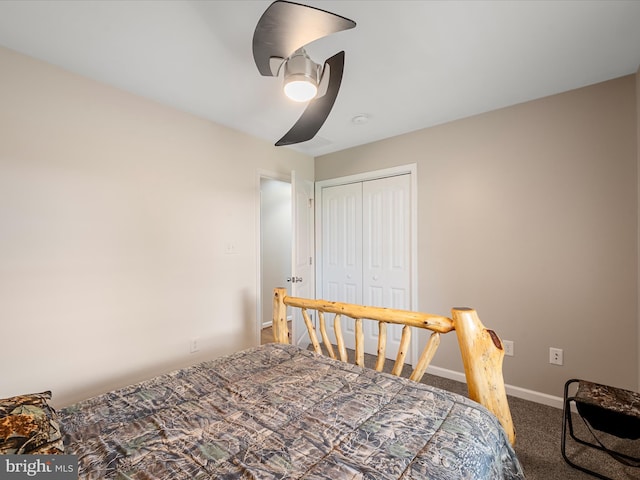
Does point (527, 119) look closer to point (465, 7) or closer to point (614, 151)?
point (614, 151)

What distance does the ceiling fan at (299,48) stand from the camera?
1083 millimetres

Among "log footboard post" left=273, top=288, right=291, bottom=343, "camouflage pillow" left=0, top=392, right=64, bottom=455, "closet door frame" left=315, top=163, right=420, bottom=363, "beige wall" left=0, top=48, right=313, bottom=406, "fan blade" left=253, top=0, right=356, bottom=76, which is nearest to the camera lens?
"camouflage pillow" left=0, top=392, right=64, bottom=455

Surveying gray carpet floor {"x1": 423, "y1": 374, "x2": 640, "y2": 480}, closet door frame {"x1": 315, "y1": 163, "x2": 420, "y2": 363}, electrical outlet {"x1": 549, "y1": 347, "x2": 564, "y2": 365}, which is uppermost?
closet door frame {"x1": 315, "y1": 163, "x2": 420, "y2": 363}

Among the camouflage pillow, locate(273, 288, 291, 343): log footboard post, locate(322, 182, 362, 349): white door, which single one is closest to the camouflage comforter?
the camouflage pillow

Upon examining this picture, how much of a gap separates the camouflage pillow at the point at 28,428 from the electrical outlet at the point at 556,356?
2946 mm

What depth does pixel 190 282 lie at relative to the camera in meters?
2.56

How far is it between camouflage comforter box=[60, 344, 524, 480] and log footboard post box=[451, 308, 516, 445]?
4.5 inches

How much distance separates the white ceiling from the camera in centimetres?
146

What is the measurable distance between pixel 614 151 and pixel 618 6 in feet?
3.34

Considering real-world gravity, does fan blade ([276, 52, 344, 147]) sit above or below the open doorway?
above

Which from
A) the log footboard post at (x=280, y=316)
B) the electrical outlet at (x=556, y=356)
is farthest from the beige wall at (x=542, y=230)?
the log footboard post at (x=280, y=316)

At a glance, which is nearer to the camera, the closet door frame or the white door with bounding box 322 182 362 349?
the closet door frame

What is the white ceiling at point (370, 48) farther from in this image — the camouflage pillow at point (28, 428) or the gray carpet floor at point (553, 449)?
the gray carpet floor at point (553, 449)

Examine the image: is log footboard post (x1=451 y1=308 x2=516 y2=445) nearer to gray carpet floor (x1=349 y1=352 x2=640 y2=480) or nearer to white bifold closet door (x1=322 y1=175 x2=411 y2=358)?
gray carpet floor (x1=349 y1=352 x2=640 y2=480)
